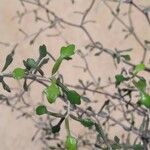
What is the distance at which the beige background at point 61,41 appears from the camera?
6.62ft

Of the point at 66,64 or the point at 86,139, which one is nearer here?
the point at 86,139

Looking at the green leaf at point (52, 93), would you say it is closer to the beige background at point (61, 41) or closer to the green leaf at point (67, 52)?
the green leaf at point (67, 52)

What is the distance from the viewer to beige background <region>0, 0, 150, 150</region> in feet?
6.62

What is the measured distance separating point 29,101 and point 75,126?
0.75 feet

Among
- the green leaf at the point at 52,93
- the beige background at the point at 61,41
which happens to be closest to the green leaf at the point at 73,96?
the green leaf at the point at 52,93

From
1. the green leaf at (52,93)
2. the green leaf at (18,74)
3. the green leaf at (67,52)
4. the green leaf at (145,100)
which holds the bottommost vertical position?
the green leaf at (52,93)

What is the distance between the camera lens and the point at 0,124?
2.02 meters

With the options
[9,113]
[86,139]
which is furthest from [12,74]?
[9,113]

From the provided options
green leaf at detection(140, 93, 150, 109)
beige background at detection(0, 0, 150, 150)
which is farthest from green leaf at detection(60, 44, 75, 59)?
beige background at detection(0, 0, 150, 150)

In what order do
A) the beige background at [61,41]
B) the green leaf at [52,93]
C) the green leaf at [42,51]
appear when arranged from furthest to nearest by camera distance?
1. the beige background at [61,41]
2. the green leaf at [42,51]
3. the green leaf at [52,93]

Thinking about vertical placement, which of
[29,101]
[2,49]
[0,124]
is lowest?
[0,124]

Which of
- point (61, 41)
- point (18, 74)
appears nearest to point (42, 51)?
point (18, 74)

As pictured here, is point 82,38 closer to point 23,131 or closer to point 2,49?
point 2,49

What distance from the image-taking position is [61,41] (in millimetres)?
2051
